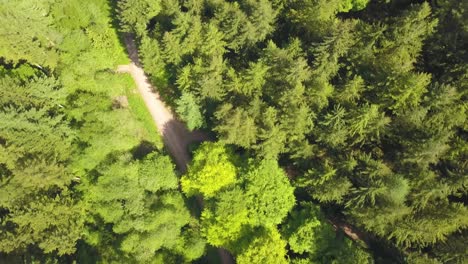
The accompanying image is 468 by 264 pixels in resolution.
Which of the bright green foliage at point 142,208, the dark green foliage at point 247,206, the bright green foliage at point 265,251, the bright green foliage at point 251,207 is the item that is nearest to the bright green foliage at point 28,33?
the bright green foliage at point 142,208

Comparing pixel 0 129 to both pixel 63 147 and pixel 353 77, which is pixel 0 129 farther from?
pixel 353 77

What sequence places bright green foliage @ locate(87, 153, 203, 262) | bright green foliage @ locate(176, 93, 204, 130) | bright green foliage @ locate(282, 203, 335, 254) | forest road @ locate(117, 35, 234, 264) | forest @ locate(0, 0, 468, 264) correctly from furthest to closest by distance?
1. forest road @ locate(117, 35, 234, 264)
2. bright green foliage @ locate(176, 93, 204, 130)
3. bright green foliage @ locate(87, 153, 203, 262)
4. bright green foliage @ locate(282, 203, 335, 254)
5. forest @ locate(0, 0, 468, 264)

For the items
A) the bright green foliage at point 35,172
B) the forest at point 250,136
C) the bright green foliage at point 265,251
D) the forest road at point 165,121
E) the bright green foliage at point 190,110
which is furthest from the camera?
Answer: the forest road at point 165,121

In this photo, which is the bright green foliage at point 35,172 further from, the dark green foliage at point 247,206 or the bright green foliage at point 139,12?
the dark green foliage at point 247,206

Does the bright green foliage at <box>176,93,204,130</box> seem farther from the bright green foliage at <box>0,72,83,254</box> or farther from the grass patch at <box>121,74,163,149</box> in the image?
the bright green foliage at <box>0,72,83,254</box>

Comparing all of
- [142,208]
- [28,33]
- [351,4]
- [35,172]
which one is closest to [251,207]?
[142,208]

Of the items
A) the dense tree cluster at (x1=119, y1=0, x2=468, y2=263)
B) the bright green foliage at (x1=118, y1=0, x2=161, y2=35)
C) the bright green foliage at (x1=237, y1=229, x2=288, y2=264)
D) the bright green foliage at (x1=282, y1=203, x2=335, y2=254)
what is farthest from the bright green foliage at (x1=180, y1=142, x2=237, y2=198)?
the bright green foliage at (x1=118, y1=0, x2=161, y2=35)

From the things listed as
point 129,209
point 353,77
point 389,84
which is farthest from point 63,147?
point 389,84
